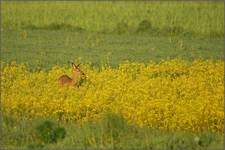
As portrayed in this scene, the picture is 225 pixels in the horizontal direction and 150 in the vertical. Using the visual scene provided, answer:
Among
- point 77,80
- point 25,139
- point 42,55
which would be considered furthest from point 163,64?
point 25,139

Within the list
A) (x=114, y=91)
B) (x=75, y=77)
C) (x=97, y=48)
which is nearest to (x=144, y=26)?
(x=97, y=48)

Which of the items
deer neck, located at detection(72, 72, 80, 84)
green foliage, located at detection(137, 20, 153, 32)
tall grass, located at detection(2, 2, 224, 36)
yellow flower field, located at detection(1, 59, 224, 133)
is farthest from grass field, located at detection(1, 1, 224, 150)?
tall grass, located at detection(2, 2, 224, 36)

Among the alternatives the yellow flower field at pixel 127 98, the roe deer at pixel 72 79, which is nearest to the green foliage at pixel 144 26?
the yellow flower field at pixel 127 98

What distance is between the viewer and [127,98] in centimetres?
1272

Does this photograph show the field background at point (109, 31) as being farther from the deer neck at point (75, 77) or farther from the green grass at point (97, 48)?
the deer neck at point (75, 77)

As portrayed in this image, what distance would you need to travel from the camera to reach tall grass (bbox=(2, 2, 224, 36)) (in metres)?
28.7

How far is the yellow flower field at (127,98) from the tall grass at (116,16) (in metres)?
13.0

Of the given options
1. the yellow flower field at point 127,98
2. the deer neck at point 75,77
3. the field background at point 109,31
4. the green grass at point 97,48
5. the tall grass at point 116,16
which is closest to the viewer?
the yellow flower field at point 127,98

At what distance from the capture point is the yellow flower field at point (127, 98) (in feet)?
38.8

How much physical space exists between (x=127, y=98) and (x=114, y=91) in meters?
0.56

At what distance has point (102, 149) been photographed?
10164mm

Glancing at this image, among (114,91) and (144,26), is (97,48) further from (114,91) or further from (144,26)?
(114,91)

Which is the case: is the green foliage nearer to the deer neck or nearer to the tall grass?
the tall grass

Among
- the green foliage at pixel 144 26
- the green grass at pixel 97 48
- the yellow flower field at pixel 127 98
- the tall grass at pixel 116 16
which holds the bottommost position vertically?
the yellow flower field at pixel 127 98
